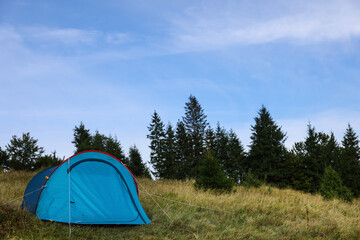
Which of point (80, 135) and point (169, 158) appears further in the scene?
point (80, 135)

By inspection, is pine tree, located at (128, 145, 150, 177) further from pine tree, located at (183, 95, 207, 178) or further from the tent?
the tent

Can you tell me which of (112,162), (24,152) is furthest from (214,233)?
(24,152)

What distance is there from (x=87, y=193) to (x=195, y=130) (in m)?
35.6

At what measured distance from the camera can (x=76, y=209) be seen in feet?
25.3

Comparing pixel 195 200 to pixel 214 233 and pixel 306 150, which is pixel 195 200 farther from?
pixel 306 150

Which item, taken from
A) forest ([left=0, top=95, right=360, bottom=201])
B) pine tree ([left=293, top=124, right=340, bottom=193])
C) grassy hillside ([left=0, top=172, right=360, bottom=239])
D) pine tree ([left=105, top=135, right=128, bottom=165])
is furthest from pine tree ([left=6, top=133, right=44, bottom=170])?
pine tree ([left=293, top=124, right=340, bottom=193])

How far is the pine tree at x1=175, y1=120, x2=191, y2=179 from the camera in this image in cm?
3847

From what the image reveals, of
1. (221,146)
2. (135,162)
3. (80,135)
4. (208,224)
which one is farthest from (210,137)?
(208,224)

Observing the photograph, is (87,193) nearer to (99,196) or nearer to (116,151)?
(99,196)

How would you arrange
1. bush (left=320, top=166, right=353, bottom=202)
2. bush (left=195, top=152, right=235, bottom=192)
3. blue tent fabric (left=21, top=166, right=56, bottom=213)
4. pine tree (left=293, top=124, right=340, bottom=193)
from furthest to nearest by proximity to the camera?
pine tree (left=293, top=124, right=340, bottom=193) < bush (left=320, top=166, right=353, bottom=202) < bush (left=195, top=152, right=235, bottom=192) < blue tent fabric (left=21, top=166, right=56, bottom=213)

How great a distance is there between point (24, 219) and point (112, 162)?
2742 mm

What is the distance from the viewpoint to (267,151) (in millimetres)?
36469

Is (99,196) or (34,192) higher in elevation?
(34,192)

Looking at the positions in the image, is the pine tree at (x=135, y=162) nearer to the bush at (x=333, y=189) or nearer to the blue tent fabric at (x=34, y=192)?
the bush at (x=333, y=189)
